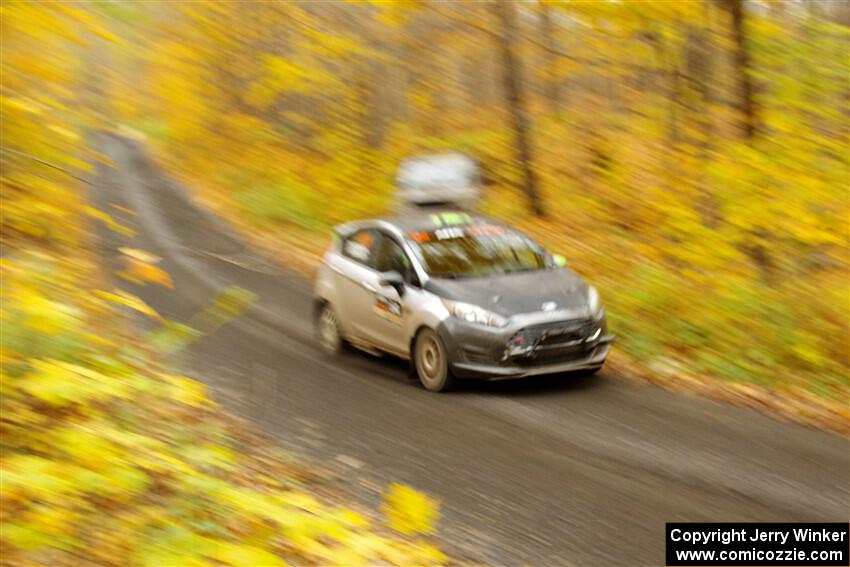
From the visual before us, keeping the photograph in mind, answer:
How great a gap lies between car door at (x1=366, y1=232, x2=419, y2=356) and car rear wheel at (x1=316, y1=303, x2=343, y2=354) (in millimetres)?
875

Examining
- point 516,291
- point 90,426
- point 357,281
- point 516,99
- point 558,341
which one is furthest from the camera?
point 516,99

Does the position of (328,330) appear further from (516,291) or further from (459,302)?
(516,291)

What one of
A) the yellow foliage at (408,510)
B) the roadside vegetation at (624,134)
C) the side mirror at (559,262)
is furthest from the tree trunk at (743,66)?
the yellow foliage at (408,510)

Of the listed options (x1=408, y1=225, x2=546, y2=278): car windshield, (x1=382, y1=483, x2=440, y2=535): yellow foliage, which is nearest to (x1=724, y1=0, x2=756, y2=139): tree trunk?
(x1=408, y1=225, x2=546, y2=278): car windshield

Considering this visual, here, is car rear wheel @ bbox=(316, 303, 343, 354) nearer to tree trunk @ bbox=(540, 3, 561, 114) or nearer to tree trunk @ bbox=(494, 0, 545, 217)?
tree trunk @ bbox=(540, 3, 561, 114)

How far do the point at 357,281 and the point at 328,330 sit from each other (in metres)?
1.06

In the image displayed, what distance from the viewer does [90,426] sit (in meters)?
5.26

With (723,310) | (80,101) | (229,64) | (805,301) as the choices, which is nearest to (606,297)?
(723,310)

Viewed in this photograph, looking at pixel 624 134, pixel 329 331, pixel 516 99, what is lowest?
pixel 329 331

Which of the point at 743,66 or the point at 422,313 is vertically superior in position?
the point at 743,66

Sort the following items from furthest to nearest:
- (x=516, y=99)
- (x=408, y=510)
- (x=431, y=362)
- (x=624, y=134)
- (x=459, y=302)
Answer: (x=516, y=99) → (x=624, y=134) → (x=431, y=362) → (x=459, y=302) → (x=408, y=510)

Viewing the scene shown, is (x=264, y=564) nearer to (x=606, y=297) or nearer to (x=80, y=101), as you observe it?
(x=80, y=101)

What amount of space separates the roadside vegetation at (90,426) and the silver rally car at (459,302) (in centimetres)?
278

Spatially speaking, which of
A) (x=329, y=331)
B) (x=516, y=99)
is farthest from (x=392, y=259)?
(x=516, y=99)
